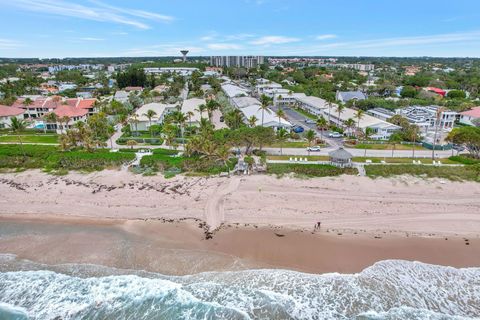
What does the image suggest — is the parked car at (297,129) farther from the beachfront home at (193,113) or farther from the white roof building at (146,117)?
the white roof building at (146,117)

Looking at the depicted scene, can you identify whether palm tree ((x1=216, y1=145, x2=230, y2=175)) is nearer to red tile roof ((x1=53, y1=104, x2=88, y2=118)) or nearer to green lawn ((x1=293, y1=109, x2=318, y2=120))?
green lawn ((x1=293, y1=109, x2=318, y2=120))

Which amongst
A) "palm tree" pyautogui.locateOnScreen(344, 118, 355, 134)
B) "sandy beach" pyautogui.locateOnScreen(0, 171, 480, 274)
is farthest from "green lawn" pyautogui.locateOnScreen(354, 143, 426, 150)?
"sandy beach" pyautogui.locateOnScreen(0, 171, 480, 274)

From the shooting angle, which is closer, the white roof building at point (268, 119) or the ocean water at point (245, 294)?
the ocean water at point (245, 294)

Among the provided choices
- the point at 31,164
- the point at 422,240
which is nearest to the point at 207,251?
the point at 422,240

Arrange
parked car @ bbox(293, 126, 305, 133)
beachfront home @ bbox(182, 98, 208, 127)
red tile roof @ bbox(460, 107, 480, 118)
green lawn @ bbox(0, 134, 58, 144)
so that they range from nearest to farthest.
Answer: green lawn @ bbox(0, 134, 58, 144) < parked car @ bbox(293, 126, 305, 133) < beachfront home @ bbox(182, 98, 208, 127) < red tile roof @ bbox(460, 107, 480, 118)

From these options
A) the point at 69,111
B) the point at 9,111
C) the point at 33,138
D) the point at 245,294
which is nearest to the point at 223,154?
the point at 245,294

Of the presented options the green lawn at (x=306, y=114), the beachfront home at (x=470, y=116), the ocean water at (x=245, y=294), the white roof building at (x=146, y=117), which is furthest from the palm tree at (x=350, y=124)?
the white roof building at (x=146, y=117)
